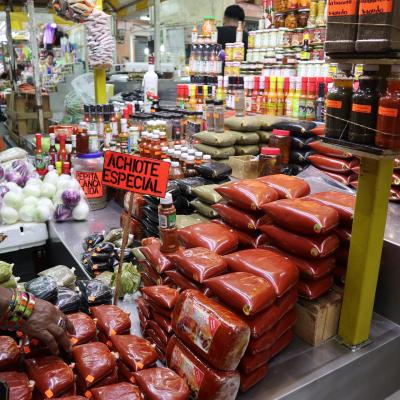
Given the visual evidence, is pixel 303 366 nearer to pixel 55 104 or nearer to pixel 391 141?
pixel 391 141

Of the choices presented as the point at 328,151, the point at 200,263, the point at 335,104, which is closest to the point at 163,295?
the point at 200,263

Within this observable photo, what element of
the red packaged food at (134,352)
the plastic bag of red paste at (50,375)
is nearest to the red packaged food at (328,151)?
the red packaged food at (134,352)

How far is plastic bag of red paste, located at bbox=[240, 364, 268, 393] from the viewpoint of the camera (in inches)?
52.9

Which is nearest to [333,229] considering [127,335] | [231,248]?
[231,248]

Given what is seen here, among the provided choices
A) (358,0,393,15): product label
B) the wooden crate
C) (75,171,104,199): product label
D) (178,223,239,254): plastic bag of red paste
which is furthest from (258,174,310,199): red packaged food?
(75,171,104,199): product label

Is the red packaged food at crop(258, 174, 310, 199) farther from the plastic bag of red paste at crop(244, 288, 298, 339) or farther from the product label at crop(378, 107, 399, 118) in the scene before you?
the product label at crop(378, 107, 399, 118)

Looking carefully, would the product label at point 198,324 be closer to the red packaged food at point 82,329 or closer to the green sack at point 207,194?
the red packaged food at point 82,329

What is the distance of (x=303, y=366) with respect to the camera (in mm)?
1490

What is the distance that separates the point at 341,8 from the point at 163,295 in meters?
1.12

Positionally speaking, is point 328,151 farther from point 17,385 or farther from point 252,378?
point 17,385

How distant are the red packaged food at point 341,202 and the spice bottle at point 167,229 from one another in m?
0.59

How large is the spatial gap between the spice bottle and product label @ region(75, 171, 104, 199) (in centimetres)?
139

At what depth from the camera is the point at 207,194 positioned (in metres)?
2.18

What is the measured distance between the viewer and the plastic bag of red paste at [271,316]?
4.25 ft
